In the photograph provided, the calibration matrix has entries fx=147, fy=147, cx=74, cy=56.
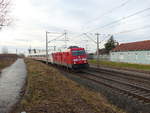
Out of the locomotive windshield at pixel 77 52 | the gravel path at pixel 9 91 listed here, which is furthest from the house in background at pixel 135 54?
the gravel path at pixel 9 91

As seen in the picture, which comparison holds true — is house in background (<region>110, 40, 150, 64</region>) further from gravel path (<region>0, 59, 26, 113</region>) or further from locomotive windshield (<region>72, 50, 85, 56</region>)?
gravel path (<region>0, 59, 26, 113</region>)

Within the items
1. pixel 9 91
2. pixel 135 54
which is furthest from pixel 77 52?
pixel 135 54

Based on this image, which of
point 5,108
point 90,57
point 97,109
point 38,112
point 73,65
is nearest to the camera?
point 38,112

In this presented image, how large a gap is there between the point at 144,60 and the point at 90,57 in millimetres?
32163

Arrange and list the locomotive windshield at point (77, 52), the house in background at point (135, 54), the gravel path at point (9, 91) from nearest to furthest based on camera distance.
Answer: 1. the gravel path at point (9, 91)
2. the locomotive windshield at point (77, 52)
3. the house in background at point (135, 54)

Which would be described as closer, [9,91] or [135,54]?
[9,91]

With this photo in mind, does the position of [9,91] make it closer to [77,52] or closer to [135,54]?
[77,52]

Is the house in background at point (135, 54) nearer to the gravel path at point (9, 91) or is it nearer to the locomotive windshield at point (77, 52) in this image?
the locomotive windshield at point (77, 52)

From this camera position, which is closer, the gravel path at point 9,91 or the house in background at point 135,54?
the gravel path at point 9,91

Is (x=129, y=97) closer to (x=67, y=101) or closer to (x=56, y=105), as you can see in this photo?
(x=67, y=101)

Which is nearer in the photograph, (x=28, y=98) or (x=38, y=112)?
(x=38, y=112)

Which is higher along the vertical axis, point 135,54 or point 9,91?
point 135,54

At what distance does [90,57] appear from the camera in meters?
60.5

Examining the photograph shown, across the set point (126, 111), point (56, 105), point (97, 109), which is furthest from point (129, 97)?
point (56, 105)
